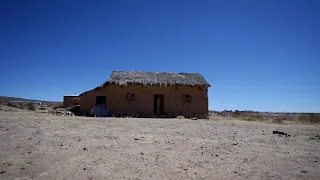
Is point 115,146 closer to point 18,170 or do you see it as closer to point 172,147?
point 172,147

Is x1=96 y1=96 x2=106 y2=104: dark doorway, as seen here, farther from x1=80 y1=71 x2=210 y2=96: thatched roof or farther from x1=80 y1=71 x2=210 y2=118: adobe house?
x1=80 y1=71 x2=210 y2=96: thatched roof

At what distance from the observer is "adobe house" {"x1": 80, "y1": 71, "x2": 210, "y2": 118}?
21.5 m

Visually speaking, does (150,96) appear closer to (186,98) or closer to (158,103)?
(158,103)

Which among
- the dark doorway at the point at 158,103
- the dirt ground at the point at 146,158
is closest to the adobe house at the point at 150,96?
the dark doorway at the point at 158,103

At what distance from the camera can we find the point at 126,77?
73.8ft

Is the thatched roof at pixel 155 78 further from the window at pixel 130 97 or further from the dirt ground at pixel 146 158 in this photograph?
the dirt ground at pixel 146 158

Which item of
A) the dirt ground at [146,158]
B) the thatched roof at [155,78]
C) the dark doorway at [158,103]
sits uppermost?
the thatched roof at [155,78]

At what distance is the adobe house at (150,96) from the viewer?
70.4ft

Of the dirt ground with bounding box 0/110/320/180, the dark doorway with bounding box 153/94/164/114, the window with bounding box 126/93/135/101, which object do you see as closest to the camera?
the dirt ground with bounding box 0/110/320/180

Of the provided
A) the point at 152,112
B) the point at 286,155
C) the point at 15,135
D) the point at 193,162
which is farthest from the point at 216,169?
the point at 152,112

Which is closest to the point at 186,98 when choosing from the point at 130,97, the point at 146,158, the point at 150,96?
the point at 150,96

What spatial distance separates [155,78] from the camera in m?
22.8

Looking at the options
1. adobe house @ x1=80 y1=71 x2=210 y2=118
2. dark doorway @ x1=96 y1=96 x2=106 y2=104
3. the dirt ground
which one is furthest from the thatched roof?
the dirt ground

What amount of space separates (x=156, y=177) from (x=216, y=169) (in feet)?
4.12
